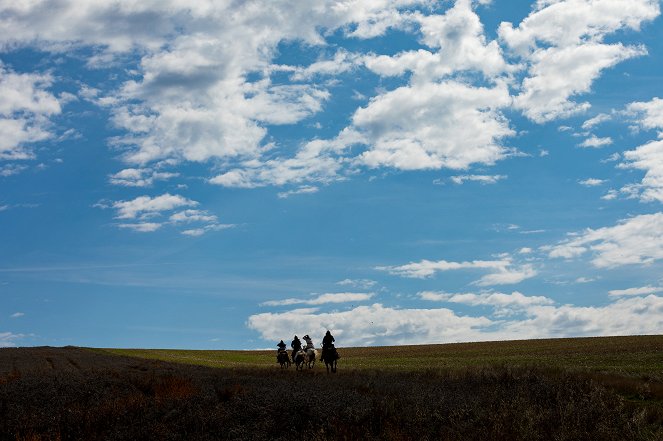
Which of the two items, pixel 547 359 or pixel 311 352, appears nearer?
pixel 311 352

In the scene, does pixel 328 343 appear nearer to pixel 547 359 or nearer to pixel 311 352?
pixel 311 352

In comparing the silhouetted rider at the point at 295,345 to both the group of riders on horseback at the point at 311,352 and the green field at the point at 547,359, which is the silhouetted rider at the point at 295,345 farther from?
the green field at the point at 547,359

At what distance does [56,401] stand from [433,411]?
9706 mm

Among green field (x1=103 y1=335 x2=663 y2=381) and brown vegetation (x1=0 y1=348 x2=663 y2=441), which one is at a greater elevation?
brown vegetation (x1=0 y1=348 x2=663 y2=441)

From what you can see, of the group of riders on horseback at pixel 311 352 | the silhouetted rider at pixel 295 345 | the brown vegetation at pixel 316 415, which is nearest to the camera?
the brown vegetation at pixel 316 415

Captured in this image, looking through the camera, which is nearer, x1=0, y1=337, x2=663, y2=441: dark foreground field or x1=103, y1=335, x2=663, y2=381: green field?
x1=0, y1=337, x2=663, y2=441: dark foreground field

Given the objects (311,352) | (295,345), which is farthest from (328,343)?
(295,345)

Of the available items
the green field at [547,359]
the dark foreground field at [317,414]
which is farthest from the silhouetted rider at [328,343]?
the dark foreground field at [317,414]

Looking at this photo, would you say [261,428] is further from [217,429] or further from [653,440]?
[653,440]

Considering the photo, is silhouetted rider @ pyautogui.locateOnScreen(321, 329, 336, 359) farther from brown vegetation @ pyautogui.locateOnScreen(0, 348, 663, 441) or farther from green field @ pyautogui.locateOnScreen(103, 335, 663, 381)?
brown vegetation @ pyautogui.locateOnScreen(0, 348, 663, 441)

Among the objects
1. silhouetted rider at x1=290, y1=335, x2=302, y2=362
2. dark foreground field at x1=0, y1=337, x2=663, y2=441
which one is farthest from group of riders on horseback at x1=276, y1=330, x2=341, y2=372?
dark foreground field at x1=0, y1=337, x2=663, y2=441

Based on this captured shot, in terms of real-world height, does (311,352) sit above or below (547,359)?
above

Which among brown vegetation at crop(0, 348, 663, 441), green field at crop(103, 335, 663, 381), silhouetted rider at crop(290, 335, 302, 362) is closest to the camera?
brown vegetation at crop(0, 348, 663, 441)

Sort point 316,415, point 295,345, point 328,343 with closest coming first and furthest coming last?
point 316,415
point 328,343
point 295,345
